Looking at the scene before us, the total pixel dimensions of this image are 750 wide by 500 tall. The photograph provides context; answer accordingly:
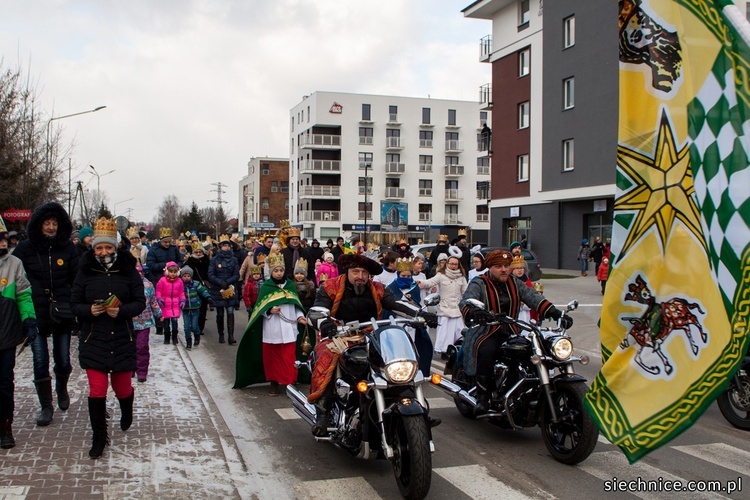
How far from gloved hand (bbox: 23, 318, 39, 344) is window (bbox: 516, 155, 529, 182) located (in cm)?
3474

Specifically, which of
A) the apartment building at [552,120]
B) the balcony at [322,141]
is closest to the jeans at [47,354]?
the apartment building at [552,120]

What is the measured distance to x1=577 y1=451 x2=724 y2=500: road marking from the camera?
5.22m

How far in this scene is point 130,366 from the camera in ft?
20.2

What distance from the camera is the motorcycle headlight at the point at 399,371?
5.18 meters

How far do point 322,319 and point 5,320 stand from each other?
2.73m

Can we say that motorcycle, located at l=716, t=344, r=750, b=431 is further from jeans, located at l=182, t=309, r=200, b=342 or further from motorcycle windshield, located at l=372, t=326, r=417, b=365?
jeans, located at l=182, t=309, r=200, b=342

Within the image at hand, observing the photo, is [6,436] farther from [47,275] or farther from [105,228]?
[105,228]

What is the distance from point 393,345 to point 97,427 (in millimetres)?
2615

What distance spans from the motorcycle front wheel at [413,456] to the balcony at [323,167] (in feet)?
236

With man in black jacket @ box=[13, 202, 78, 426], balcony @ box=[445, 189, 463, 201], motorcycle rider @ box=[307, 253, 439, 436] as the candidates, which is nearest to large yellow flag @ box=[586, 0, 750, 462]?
A: motorcycle rider @ box=[307, 253, 439, 436]

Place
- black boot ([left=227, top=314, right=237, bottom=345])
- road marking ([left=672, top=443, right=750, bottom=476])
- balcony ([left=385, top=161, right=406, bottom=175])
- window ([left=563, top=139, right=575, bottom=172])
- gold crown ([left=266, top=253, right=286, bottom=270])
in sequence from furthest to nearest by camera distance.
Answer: balcony ([left=385, top=161, right=406, bottom=175]), window ([left=563, top=139, right=575, bottom=172]), black boot ([left=227, top=314, right=237, bottom=345]), gold crown ([left=266, top=253, right=286, bottom=270]), road marking ([left=672, top=443, right=750, bottom=476])

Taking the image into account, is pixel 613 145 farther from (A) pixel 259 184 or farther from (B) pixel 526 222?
(A) pixel 259 184

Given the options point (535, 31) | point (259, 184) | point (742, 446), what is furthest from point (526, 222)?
point (259, 184)

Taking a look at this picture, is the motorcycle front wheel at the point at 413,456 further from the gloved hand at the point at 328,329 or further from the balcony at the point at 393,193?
the balcony at the point at 393,193
